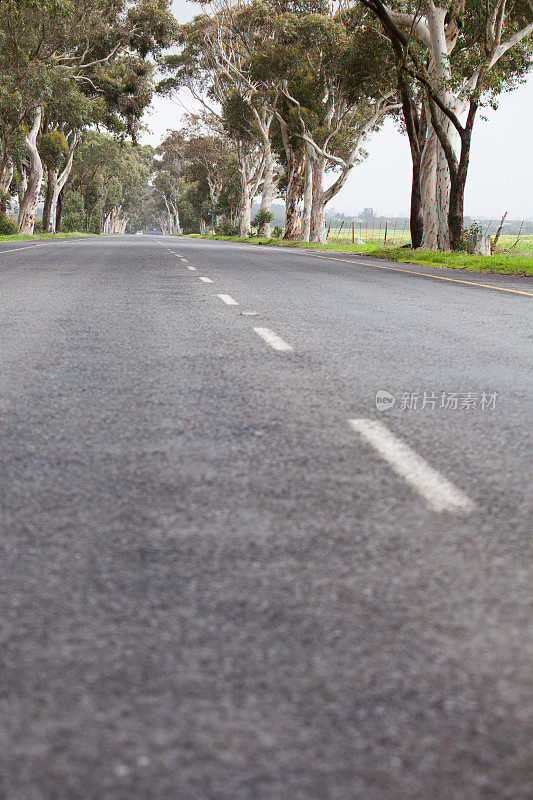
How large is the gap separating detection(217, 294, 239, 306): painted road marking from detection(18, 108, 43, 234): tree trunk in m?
34.4

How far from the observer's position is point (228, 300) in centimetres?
1013

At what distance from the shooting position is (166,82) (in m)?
47.9

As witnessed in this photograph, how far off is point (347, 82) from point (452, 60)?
1274cm

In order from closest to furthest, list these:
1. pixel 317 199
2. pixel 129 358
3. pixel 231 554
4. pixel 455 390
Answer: pixel 231 554 < pixel 455 390 < pixel 129 358 < pixel 317 199

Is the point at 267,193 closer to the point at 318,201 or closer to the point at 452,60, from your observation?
the point at 318,201

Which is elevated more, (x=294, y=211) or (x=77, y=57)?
(x=77, y=57)

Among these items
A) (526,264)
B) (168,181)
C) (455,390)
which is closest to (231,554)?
(455,390)

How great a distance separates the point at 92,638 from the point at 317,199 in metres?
40.2

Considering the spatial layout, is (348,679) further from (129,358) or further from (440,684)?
(129,358)

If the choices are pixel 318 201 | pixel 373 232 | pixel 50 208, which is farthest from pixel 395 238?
pixel 318 201

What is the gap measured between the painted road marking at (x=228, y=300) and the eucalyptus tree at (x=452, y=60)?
1428 centimetres

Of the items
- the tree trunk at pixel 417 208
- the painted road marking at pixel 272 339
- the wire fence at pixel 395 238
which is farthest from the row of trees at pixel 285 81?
the painted road marking at pixel 272 339

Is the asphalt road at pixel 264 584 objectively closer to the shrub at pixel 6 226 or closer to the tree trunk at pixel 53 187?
the shrub at pixel 6 226

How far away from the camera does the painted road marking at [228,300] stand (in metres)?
9.79
